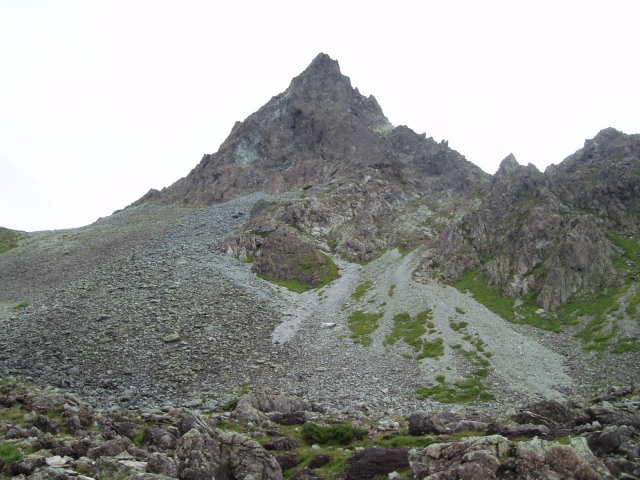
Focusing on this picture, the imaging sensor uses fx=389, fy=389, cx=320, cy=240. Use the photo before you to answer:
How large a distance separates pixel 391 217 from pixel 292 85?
352 ft

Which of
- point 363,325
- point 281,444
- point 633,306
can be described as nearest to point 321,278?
point 363,325

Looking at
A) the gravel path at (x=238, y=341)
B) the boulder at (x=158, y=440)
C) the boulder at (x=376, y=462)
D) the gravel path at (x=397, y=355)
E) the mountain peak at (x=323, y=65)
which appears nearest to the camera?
the boulder at (x=376, y=462)

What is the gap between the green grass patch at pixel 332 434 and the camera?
23.4 metres

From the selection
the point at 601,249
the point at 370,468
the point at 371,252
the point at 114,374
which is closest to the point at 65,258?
the point at 114,374

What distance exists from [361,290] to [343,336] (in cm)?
2031

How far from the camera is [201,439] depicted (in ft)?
63.3

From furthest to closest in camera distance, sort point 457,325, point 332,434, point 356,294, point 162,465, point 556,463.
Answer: point 356,294 → point 457,325 → point 332,434 → point 162,465 → point 556,463

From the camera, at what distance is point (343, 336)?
51.3 meters

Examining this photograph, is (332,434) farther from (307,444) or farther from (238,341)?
(238,341)

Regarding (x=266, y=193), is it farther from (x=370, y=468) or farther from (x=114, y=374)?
(x=370, y=468)

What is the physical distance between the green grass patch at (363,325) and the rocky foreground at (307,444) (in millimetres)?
19886

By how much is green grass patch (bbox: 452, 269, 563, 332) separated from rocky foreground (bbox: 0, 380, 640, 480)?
22.3 m

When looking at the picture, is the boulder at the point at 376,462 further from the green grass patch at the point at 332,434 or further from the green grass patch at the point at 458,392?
the green grass patch at the point at 458,392

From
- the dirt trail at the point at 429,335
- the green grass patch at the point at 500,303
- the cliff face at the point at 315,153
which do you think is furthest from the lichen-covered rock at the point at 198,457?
the cliff face at the point at 315,153
